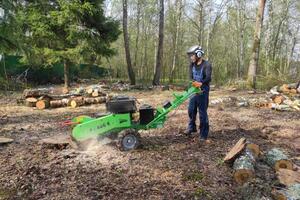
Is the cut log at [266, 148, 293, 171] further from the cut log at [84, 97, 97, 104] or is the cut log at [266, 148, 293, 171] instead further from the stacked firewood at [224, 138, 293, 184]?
the cut log at [84, 97, 97, 104]

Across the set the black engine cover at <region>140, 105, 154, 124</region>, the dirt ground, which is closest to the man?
the dirt ground

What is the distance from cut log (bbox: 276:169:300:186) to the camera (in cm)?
477

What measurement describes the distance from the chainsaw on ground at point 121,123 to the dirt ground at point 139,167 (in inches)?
9.9

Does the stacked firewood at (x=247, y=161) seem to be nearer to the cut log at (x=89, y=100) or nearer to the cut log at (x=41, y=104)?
the cut log at (x=89, y=100)

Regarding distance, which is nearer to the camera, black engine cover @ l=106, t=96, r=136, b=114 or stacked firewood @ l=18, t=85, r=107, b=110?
black engine cover @ l=106, t=96, r=136, b=114

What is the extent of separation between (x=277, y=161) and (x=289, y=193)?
3.68ft

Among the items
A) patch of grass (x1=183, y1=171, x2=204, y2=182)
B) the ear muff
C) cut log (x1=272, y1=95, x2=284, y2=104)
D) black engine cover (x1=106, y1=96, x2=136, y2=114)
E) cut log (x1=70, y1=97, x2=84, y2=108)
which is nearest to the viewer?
patch of grass (x1=183, y1=171, x2=204, y2=182)

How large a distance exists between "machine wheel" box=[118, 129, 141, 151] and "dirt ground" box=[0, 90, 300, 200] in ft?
0.44

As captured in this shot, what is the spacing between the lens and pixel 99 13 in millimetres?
17531

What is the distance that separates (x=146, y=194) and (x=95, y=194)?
0.68 metres

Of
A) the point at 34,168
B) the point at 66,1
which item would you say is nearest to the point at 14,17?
the point at 34,168

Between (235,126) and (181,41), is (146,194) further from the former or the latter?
(181,41)

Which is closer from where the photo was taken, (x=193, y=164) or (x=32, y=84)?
(x=193, y=164)

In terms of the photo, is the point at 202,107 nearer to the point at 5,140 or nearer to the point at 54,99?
the point at 5,140
